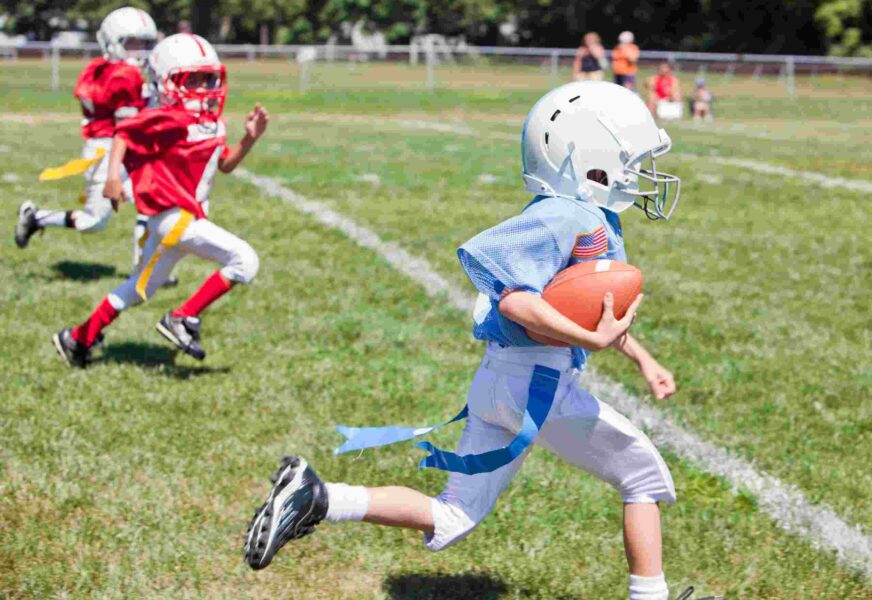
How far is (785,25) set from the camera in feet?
176

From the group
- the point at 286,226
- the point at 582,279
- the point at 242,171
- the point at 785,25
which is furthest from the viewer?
the point at 785,25

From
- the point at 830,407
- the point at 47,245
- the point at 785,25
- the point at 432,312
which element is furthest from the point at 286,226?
the point at 785,25

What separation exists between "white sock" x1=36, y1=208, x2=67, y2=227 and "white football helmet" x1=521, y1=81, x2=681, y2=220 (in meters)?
5.92

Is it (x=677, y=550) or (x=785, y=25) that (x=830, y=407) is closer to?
(x=677, y=550)

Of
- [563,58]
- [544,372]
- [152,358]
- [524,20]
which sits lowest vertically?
[152,358]

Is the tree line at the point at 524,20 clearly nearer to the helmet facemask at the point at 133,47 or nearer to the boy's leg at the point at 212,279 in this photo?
the helmet facemask at the point at 133,47

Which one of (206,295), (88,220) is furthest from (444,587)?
(88,220)

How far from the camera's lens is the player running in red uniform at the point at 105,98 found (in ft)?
25.6

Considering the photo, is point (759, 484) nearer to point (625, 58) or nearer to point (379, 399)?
point (379, 399)

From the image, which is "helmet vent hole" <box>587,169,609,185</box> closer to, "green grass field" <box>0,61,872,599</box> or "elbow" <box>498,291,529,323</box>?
"elbow" <box>498,291,529,323</box>

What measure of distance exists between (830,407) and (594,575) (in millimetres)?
2071

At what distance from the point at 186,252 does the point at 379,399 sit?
1220 millimetres

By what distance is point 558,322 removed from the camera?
2.84m

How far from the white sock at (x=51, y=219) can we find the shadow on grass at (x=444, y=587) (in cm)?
554
